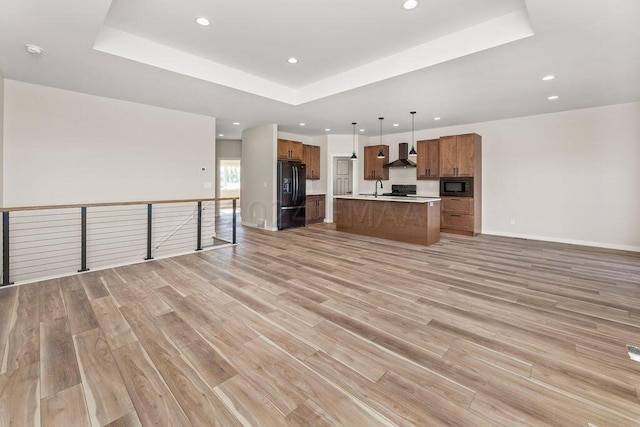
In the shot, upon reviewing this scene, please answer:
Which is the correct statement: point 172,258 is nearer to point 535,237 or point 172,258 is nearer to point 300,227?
point 300,227

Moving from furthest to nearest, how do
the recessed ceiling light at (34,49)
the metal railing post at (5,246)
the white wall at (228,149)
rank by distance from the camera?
the white wall at (228,149) → the metal railing post at (5,246) → the recessed ceiling light at (34,49)

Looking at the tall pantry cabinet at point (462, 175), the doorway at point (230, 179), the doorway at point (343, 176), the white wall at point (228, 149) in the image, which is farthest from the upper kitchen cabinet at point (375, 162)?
the doorway at point (230, 179)

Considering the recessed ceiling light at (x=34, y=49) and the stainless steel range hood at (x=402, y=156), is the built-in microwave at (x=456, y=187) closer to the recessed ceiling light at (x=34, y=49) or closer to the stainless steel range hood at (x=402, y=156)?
the stainless steel range hood at (x=402, y=156)

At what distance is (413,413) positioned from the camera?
1479 millimetres

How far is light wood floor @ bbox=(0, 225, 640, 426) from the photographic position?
4.93 ft

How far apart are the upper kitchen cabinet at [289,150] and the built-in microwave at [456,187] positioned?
4047 millimetres

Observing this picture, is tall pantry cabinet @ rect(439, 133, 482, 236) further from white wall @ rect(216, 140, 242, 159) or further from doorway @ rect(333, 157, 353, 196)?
white wall @ rect(216, 140, 242, 159)

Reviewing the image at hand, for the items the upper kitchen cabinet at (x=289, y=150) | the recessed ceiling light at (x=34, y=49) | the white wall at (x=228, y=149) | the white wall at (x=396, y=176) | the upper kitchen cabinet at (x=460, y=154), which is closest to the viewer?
the recessed ceiling light at (x=34, y=49)

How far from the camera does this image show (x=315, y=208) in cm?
862

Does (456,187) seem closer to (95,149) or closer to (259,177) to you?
(259,177)

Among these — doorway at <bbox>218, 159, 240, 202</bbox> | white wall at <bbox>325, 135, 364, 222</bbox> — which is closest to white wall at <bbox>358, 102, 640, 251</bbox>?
white wall at <bbox>325, 135, 364, 222</bbox>

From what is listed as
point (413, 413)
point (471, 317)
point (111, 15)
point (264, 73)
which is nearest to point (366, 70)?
point (264, 73)

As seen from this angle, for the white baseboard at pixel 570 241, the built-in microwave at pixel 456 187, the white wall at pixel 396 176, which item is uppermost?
the white wall at pixel 396 176

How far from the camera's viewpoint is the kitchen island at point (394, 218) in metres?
5.65
